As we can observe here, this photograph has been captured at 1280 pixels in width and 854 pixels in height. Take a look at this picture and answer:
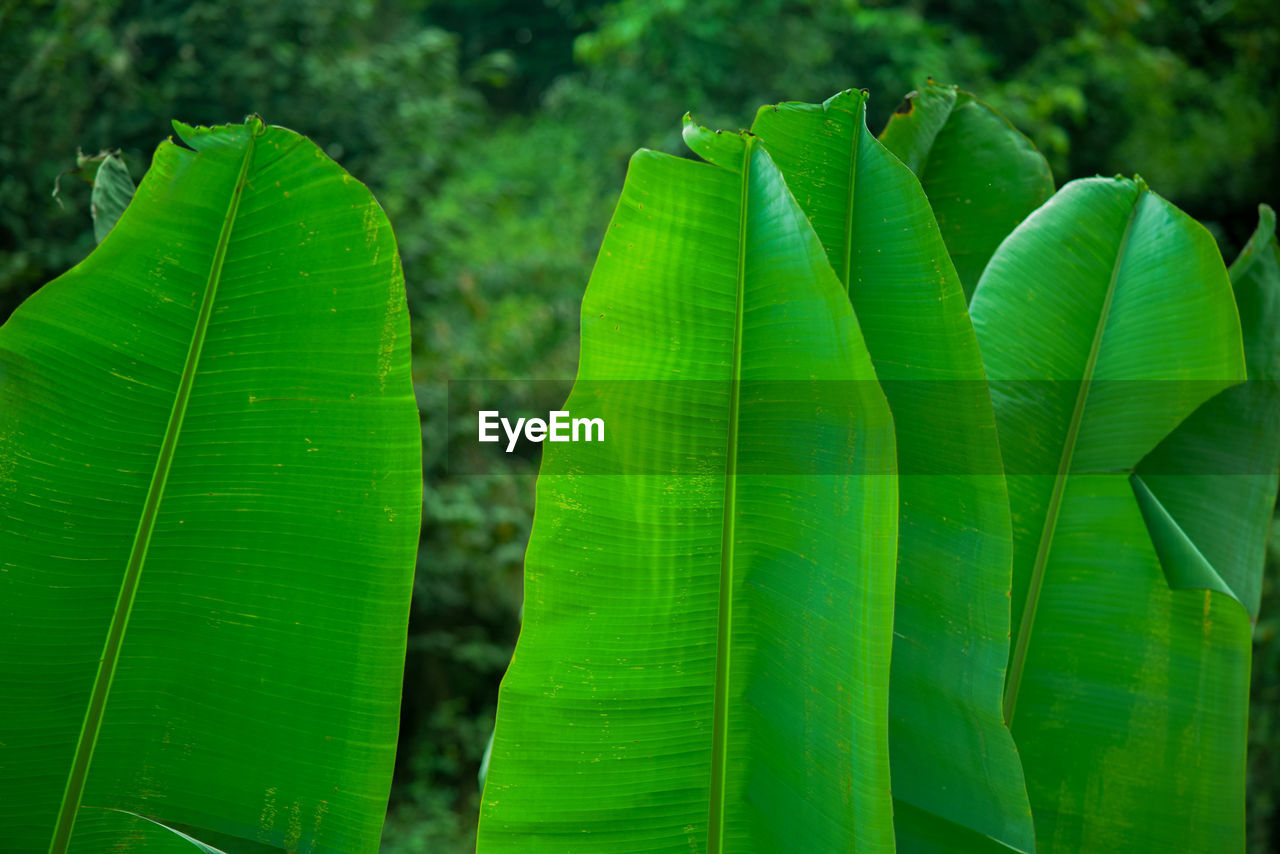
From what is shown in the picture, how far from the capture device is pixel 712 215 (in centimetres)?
60

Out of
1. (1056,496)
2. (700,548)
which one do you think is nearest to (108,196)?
(700,548)

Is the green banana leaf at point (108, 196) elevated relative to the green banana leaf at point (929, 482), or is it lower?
elevated

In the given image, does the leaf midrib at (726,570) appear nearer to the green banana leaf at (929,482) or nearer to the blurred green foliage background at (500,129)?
the green banana leaf at (929,482)

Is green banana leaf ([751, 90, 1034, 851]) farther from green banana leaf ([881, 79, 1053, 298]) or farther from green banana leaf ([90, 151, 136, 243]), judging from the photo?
green banana leaf ([90, 151, 136, 243])

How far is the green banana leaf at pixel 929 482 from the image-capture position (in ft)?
2.20

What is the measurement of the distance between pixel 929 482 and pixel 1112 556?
278mm

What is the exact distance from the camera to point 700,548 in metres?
0.61

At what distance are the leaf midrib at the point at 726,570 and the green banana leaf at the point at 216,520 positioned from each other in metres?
0.21

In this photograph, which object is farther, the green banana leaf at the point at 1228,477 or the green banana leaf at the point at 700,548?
the green banana leaf at the point at 1228,477

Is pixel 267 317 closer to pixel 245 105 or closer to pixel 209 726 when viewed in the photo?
pixel 209 726

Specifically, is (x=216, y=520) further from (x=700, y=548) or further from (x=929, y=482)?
(x=929, y=482)

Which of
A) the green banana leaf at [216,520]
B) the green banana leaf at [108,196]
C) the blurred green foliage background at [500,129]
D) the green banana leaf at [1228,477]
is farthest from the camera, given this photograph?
the blurred green foliage background at [500,129]

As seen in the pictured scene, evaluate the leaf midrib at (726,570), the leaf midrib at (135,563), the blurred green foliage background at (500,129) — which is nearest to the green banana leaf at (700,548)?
the leaf midrib at (726,570)

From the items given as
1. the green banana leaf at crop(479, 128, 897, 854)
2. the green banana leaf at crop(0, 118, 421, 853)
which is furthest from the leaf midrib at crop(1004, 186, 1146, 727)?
the green banana leaf at crop(0, 118, 421, 853)
